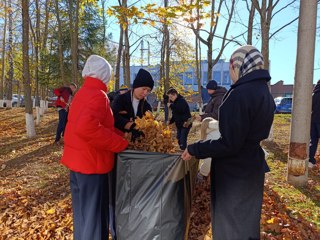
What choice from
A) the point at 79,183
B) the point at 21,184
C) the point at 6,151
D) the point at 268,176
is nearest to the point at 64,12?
the point at 6,151

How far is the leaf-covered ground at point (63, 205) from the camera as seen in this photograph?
11.2ft

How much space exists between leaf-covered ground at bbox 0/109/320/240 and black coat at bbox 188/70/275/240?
1.17 metres

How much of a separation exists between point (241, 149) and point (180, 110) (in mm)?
5612

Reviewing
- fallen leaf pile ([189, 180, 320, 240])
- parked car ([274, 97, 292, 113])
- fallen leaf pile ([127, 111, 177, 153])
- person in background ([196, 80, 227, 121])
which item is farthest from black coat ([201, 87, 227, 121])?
parked car ([274, 97, 292, 113])

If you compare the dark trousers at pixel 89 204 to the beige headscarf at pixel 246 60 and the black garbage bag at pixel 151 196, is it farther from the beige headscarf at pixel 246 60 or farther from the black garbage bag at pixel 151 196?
the beige headscarf at pixel 246 60

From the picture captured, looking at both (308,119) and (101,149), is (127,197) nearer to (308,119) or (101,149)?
(101,149)

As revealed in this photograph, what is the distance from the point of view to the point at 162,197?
251 centimetres

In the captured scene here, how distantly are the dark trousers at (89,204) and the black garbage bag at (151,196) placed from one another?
18 centimetres

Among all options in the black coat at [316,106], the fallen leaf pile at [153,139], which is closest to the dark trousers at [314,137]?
the black coat at [316,106]

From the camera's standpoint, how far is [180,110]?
7.74 meters

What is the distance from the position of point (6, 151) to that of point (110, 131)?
22.4ft

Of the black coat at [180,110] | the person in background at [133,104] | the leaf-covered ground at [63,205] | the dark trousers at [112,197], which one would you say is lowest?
the leaf-covered ground at [63,205]

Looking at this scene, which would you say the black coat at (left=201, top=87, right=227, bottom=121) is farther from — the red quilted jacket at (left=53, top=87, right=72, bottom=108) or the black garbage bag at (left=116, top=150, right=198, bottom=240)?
the red quilted jacket at (left=53, top=87, right=72, bottom=108)

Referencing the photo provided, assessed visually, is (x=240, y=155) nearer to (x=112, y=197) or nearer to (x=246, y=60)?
(x=246, y=60)
